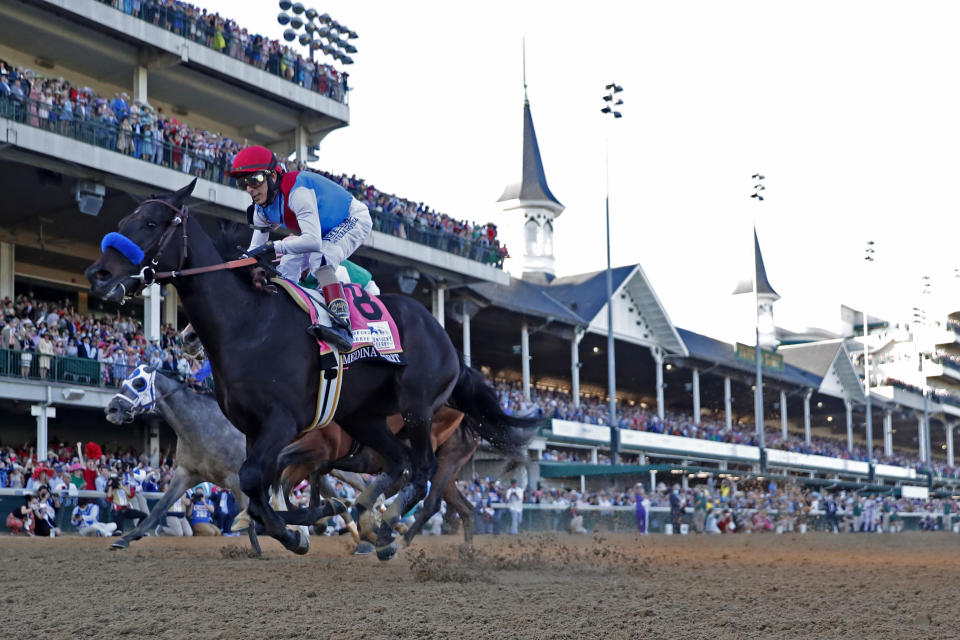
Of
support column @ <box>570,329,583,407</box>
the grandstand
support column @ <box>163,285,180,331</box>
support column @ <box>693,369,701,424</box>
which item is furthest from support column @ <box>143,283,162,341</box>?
support column @ <box>693,369,701,424</box>

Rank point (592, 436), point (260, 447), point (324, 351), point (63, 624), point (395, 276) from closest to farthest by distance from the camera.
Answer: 1. point (63, 624)
2. point (260, 447)
3. point (324, 351)
4. point (395, 276)
5. point (592, 436)

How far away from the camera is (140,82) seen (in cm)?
2517

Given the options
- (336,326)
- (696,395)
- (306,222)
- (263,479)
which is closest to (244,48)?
(306,222)

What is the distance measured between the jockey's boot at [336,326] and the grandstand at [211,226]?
15.3m

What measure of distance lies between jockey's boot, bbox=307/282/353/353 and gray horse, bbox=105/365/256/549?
5.04 metres

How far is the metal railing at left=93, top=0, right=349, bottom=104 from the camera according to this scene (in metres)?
24.7

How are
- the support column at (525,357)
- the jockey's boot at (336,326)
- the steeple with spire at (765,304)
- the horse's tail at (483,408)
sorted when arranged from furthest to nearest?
1. the steeple with spire at (765,304)
2. the support column at (525,357)
3. the horse's tail at (483,408)
4. the jockey's boot at (336,326)

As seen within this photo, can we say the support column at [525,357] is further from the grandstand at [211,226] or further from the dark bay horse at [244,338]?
the dark bay horse at [244,338]

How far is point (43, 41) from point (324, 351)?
20171 mm

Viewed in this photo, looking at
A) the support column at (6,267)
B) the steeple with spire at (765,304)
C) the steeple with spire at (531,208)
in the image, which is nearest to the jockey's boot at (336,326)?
the support column at (6,267)

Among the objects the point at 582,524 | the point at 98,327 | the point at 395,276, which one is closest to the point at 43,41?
the point at 98,327

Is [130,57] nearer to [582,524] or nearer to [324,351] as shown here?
[582,524]

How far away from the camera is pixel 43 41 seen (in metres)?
24.1

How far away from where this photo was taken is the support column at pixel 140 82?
25125mm
